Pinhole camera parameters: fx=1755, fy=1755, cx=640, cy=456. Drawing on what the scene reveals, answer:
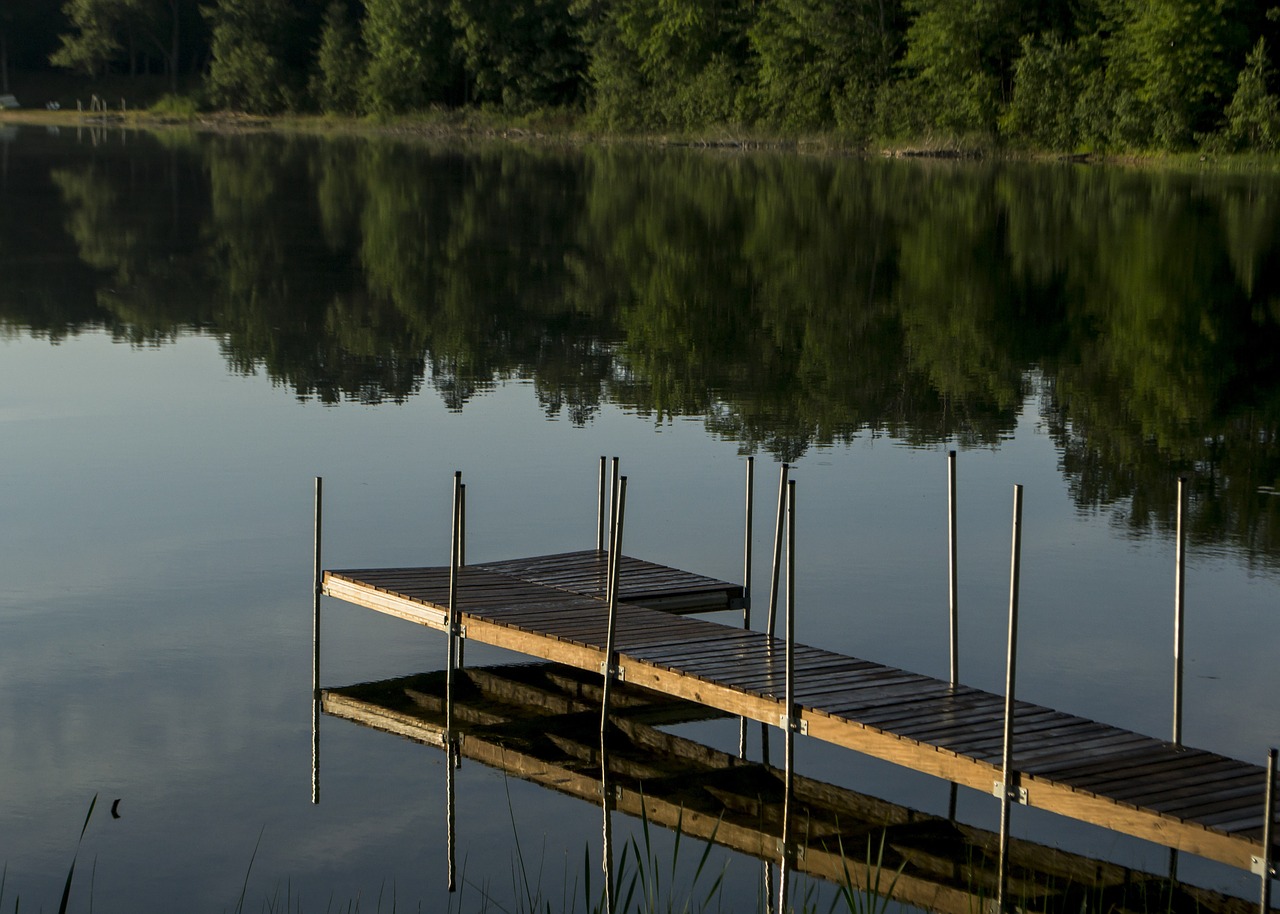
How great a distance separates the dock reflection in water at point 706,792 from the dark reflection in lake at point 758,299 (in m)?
5.37

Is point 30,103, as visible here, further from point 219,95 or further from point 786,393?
point 786,393

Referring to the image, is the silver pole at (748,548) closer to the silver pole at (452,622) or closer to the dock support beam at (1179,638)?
the silver pole at (452,622)

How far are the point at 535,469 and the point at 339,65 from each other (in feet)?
227

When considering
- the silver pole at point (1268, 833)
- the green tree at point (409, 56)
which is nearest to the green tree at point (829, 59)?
the green tree at point (409, 56)

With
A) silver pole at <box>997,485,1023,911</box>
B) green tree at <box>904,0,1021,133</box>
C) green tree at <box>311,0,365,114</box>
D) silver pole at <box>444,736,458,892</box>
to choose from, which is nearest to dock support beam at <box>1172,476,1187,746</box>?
silver pole at <box>997,485,1023,911</box>

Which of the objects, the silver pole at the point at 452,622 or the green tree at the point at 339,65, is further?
the green tree at the point at 339,65

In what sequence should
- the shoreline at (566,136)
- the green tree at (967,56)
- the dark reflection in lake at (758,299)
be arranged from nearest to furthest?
the dark reflection in lake at (758,299), the shoreline at (566,136), the green tree at (967,56)

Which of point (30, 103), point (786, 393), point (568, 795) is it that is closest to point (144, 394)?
point (786, 393)

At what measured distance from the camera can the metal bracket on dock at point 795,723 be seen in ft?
27.8

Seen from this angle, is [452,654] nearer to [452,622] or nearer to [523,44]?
[452,622]

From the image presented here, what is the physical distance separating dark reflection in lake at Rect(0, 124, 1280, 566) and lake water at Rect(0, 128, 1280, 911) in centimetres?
11

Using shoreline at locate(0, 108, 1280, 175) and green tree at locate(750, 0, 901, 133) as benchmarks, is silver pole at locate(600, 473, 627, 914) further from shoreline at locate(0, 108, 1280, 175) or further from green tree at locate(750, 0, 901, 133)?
green tree at locate(750, 0, 901, 133)

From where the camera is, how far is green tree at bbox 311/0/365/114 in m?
80.7

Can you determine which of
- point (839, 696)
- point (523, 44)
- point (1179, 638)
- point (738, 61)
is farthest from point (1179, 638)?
point (523, 44)
